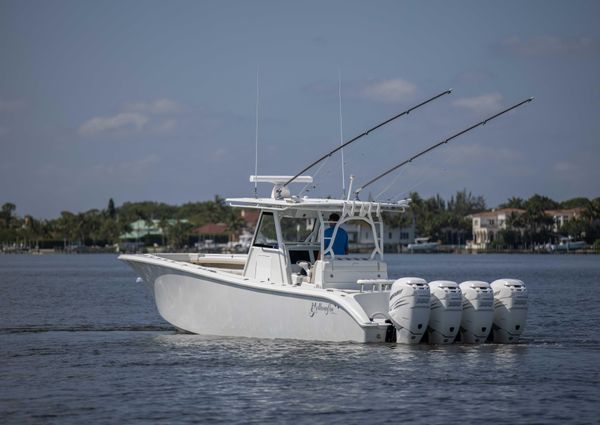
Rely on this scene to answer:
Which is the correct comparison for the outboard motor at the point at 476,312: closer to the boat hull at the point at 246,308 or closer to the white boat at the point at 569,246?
the boat hull at the point at 246,308

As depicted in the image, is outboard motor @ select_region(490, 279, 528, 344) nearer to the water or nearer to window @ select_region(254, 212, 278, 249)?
the water

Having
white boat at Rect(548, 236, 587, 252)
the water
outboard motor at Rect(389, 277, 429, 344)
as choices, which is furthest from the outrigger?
white boat at Rect(548, 236, 587, 252)

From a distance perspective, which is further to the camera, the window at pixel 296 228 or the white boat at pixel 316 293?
the window at pixel 296 228

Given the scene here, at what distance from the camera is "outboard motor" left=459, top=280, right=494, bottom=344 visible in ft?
68.3

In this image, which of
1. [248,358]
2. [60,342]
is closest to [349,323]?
Result: [248,358]

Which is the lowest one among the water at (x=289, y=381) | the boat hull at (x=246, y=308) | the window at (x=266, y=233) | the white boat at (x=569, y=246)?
the water at (x=289, y=381)

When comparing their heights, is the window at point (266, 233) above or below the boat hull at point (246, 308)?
above

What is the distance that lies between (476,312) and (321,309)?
9.43ft

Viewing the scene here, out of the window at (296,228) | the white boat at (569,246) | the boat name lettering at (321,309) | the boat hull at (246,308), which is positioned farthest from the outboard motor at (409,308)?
the white boat at (569,246)

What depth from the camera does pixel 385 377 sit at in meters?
18.3

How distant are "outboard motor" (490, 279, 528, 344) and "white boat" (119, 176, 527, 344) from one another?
19 millimetres

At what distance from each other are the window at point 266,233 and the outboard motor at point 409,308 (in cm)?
387

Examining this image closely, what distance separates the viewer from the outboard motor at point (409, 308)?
Answer: 20109mm

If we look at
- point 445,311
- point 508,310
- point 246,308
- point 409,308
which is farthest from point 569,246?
point 409,308
